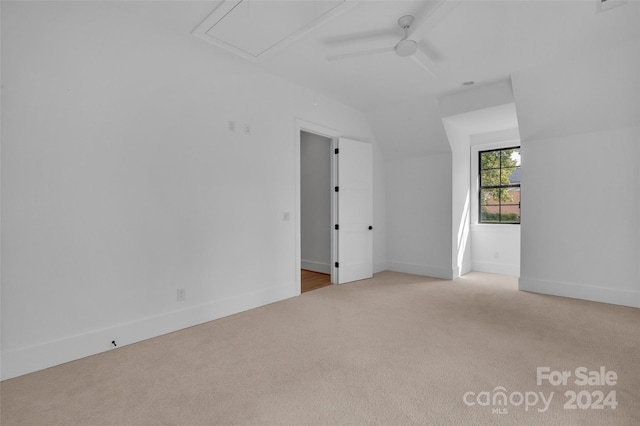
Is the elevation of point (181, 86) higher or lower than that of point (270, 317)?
higher

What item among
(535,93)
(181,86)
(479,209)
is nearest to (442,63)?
(535,93)

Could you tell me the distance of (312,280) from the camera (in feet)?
16.4

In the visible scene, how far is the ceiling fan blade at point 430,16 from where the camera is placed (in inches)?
84.6

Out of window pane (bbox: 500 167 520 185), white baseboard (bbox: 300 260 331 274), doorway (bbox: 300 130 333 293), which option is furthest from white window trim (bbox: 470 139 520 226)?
white baseboard (bbox: 300 260 331 274)

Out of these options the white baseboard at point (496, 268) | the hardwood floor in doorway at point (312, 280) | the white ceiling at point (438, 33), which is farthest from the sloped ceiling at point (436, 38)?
the white baseboard at point (496, 268)

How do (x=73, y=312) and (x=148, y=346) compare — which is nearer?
(x=73, y=312)

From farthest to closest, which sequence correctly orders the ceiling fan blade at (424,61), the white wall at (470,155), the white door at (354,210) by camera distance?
the white door at (354,210) < the white wall at (470,155) < the ceiling fan blade at (424,61)

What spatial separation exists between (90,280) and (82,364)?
0.61 m

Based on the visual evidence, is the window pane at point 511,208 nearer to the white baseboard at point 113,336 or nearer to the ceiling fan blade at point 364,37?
the ceiling fan blade at point 364,37

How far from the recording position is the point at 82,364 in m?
2.27

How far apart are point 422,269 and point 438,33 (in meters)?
3.68

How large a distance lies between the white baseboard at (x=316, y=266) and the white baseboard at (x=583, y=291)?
9.67 feet

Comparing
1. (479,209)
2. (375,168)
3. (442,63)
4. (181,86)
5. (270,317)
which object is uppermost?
(442,63)

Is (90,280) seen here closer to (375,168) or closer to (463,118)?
(375,168)
